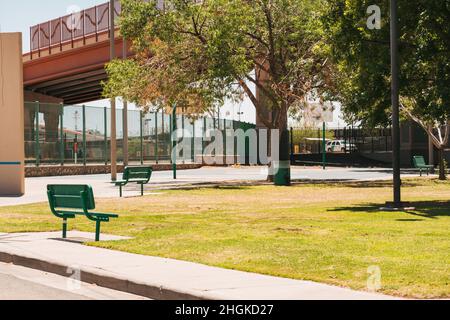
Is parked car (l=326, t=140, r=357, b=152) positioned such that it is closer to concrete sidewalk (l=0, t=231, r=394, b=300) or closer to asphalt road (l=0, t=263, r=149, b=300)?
concrete sidewalk (l=0, t=231, r=394, b=300)

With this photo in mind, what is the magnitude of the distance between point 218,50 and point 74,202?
18763 mm

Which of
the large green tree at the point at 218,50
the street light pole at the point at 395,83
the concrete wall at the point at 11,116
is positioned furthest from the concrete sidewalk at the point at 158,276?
the large green tree at the point at 218,50

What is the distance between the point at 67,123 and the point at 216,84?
47.2ft

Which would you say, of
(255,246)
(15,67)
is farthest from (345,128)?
(255,246)

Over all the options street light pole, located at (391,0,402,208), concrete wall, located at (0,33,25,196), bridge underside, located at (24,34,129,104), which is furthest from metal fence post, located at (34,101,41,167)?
street light pole, located at (391,0,402,208)

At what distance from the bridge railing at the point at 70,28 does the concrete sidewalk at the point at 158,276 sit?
35.6 metres

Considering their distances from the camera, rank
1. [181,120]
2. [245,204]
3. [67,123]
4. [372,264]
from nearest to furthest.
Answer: [372,264]
[245,204]
[67,123]
[181,120]

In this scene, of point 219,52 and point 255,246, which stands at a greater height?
point 219,52

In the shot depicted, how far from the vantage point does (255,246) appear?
41.2ft

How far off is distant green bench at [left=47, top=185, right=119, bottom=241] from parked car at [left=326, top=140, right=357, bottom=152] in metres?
52.3

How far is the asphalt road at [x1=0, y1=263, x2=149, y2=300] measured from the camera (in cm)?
916

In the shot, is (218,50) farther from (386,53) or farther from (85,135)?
(85,135)

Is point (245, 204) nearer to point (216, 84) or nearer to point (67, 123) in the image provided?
point (216, 84)

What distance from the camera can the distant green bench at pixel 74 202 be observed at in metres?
14.0
